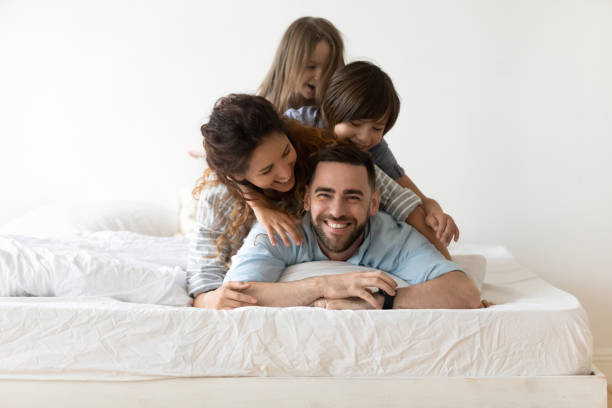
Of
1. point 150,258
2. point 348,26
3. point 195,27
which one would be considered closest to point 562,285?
point 348,26

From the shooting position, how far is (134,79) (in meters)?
3.24

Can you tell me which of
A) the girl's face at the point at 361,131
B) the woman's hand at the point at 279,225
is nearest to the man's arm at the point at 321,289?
the woman's hand at the point at 279,225

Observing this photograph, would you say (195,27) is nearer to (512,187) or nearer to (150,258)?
(150,258)

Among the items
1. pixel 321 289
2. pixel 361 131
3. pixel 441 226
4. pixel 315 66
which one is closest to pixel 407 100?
pixel 315 66

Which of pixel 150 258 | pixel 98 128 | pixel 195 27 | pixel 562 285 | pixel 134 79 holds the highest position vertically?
pixel 195 27

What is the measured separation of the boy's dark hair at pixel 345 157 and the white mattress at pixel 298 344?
43 cm

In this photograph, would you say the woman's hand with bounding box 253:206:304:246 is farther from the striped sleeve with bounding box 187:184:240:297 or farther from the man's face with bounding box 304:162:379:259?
the striped sleeve with bounding box 187:184:240:297

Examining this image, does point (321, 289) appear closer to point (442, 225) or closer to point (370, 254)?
point (370, 254)

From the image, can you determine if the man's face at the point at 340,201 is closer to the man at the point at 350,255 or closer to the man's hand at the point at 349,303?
the man at the point at 350,255

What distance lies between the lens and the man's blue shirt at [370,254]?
1.68 meters

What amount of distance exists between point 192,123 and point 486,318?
217cm

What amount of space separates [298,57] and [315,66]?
0.07 metres

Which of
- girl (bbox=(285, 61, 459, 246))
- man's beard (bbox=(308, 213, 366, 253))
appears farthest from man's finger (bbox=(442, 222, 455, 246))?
man's beard (bbox=(308, 213, 366, 253))

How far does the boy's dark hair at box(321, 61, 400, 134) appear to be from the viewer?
5.93ft
